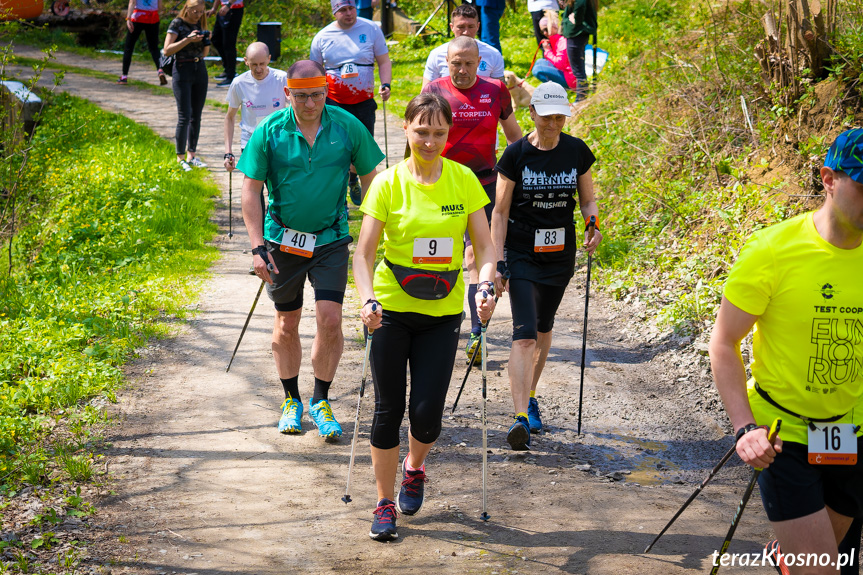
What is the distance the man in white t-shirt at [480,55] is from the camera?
7.48 m

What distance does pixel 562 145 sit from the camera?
5668 millimetres

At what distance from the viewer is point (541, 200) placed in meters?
5.69

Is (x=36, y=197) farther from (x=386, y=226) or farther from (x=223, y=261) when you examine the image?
(x=386, y=226)

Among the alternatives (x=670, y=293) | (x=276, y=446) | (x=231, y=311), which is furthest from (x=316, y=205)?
(x=670, y=293)

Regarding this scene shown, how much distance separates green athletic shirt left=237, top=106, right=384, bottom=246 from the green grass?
1939mm

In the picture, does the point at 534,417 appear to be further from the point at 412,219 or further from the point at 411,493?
the point at 412,219

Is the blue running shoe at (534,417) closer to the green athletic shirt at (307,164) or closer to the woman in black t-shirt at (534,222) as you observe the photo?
the woman in black t-shirt at (534,222)

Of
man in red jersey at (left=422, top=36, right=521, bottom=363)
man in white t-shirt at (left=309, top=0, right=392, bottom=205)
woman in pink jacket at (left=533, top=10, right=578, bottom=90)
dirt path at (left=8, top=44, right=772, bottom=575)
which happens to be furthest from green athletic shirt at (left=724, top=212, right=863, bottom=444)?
woman in pink jacket at (left=533, top=10, right=578, bottom=90)

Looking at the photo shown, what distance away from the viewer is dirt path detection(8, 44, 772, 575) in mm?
4379

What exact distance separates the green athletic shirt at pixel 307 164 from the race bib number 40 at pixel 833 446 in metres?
3.22

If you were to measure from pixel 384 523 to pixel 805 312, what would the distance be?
2.31m

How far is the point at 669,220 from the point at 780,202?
5.09 feet

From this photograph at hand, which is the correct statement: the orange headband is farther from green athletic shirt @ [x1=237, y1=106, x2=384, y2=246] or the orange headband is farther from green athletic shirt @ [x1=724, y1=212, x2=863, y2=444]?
green athletic shirt @ [x1=724, y1=212, x2=863, y2=444]

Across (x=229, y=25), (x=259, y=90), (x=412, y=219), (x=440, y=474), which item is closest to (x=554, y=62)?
(x=259, y=90)
